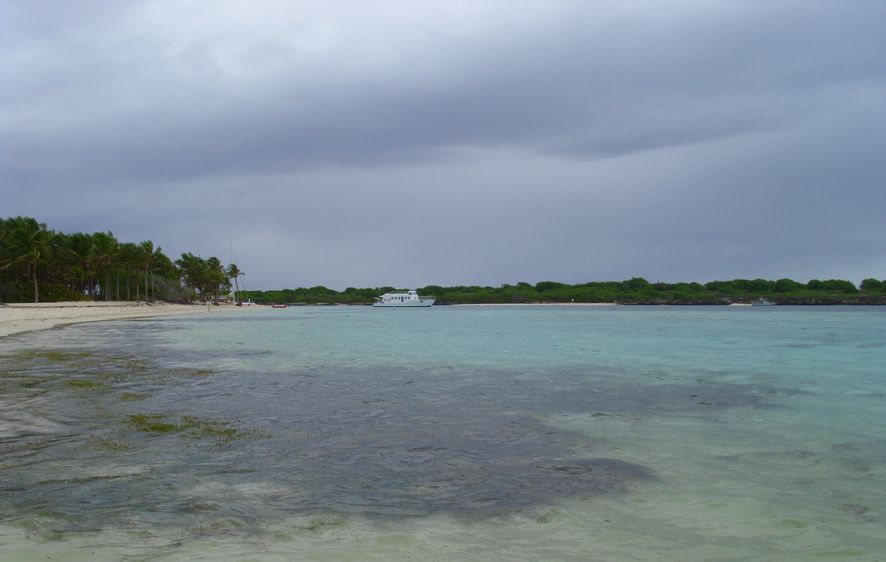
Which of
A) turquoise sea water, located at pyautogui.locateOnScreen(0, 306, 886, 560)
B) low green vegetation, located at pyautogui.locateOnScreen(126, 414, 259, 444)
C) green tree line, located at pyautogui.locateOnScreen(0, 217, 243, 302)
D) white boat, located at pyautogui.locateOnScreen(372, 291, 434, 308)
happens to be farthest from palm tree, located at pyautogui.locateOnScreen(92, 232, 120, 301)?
low green vegetation, located at pyautogui.locateOnScreen(126, 414, 259, 444)

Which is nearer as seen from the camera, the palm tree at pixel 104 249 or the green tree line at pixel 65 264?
the green tree line at pixel 65 264

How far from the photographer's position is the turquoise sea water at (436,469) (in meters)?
5.03

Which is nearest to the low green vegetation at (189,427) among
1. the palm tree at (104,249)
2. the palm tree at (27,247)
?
the palm tree at (27,247)

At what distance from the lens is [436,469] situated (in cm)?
727

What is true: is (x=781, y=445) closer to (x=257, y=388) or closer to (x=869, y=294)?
(x=257, y=388)

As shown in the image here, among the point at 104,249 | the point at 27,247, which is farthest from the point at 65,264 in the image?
the point at 27,247

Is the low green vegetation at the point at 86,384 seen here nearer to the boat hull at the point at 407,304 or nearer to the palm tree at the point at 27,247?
the palm tree at the point at 27,247

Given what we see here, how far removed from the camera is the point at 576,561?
4.66m

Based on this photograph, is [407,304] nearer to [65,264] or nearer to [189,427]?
[65,264]

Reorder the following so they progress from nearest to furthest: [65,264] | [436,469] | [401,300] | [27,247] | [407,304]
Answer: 1. [436,469]
2. [27,247]
3. [65,264]
4. [401,300]
5. [407,304]

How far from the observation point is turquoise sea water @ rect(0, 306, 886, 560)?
5031 millimetres

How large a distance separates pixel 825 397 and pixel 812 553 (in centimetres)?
1024

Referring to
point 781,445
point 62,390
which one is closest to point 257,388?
point 62,390

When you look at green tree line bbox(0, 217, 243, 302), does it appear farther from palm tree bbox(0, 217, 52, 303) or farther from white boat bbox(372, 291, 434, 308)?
white boat bbox(372, 291, 434, 308)
